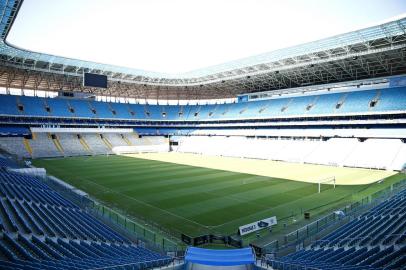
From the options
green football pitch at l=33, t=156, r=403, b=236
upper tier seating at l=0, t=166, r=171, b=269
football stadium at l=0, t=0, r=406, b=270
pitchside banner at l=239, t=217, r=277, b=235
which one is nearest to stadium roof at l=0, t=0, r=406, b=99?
football stadium at l=0, t=0, r=406, b=270

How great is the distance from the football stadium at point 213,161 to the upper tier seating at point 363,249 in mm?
70

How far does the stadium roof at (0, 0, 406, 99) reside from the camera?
30188mm

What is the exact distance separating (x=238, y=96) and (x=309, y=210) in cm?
4935

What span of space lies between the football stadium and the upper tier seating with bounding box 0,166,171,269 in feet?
0.27

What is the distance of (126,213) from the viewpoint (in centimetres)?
1941

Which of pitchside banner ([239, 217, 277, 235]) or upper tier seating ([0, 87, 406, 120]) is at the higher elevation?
upper tier seating ([0, 87, 406, 120])

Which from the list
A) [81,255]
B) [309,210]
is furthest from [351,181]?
[81,255]

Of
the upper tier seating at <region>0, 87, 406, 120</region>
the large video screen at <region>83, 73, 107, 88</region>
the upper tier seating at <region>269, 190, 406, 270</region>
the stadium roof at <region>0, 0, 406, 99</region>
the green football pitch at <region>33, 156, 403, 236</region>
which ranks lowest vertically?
the green football pitch at <region>33, 156, 403, 236</region>

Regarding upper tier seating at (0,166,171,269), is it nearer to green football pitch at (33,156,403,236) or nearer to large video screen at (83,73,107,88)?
green football pitch at (33,156,403,236)

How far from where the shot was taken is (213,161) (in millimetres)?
45500

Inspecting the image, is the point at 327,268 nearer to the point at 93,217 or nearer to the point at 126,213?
the point at 93,217

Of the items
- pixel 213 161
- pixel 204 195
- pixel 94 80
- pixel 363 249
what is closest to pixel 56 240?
pixel 363 249

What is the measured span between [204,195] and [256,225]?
8.31 meters

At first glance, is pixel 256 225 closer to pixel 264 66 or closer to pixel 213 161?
pixel 213 161
